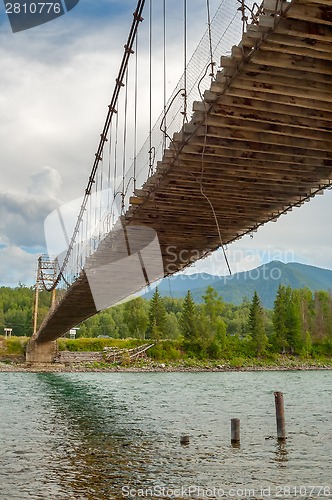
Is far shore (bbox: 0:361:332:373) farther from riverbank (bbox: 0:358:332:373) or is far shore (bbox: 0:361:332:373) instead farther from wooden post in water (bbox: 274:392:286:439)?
wooden post in water (bbox: 274:392:286:439)

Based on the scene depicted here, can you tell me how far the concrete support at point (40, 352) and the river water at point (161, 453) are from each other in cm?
2995

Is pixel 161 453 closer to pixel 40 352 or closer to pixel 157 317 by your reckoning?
pixel 40 352

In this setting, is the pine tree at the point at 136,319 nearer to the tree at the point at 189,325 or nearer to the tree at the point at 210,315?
the tree at the point at 189,325

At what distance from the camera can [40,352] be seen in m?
52.8

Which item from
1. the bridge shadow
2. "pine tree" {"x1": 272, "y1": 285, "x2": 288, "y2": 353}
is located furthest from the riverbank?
the bridge shadow

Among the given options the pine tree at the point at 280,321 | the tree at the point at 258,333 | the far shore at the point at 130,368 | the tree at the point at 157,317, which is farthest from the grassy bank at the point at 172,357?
the tree at the point at 157,317

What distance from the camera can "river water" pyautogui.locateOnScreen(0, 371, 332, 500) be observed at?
9.29 m

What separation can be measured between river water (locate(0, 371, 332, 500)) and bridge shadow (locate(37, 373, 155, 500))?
20mm

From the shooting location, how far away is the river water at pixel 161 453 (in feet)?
30.5

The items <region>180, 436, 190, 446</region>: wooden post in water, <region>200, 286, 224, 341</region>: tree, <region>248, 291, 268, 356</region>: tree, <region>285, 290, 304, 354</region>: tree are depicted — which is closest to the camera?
<region>180, 436, 190, 446</region>: wooden post in water

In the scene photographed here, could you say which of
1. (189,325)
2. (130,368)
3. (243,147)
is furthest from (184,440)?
(189,325)

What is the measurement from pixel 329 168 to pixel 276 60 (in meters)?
3.98

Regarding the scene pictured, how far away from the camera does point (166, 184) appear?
1043 cm

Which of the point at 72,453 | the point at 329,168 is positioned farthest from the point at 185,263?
the point at 329,168
